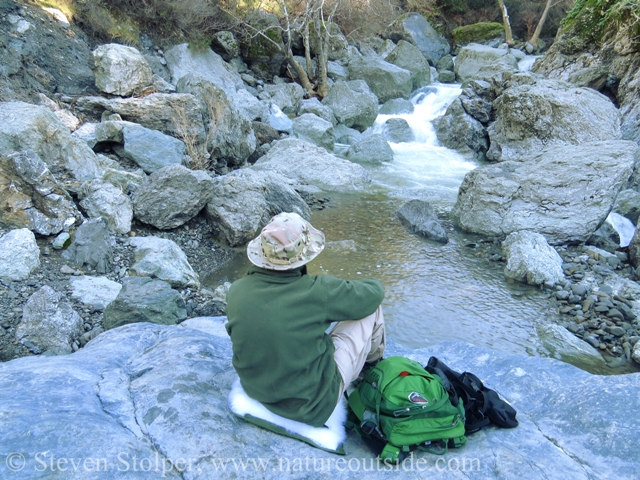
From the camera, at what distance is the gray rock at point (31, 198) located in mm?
4973

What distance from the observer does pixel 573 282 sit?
235 inches

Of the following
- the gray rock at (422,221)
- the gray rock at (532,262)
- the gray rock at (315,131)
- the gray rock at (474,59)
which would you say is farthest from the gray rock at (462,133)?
the gray rock at (532,262)

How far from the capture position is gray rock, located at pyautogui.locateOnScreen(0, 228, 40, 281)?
439cm

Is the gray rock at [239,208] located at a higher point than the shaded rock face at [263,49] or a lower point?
lower

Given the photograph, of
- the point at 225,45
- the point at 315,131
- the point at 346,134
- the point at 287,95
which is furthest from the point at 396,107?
the point at 225,45

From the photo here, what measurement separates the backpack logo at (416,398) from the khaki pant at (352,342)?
35 centimetres

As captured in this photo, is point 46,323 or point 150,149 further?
point 150,149

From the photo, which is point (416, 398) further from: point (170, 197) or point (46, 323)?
point (170, 197)

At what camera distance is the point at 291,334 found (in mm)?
2105

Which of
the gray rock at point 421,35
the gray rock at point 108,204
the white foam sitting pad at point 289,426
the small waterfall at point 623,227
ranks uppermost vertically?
the gray rock at point 421,35

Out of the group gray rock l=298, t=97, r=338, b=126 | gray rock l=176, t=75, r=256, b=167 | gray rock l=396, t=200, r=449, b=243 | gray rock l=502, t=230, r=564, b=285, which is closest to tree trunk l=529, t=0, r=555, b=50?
gray rock l=298, t=97, r=338, b=126

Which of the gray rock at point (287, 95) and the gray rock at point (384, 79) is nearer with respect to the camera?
the gray rock at point (287, 95)

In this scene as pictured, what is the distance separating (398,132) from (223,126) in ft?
22.3

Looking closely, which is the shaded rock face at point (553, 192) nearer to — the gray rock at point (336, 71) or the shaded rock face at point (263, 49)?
the shaded rock face at point (263, 49)
